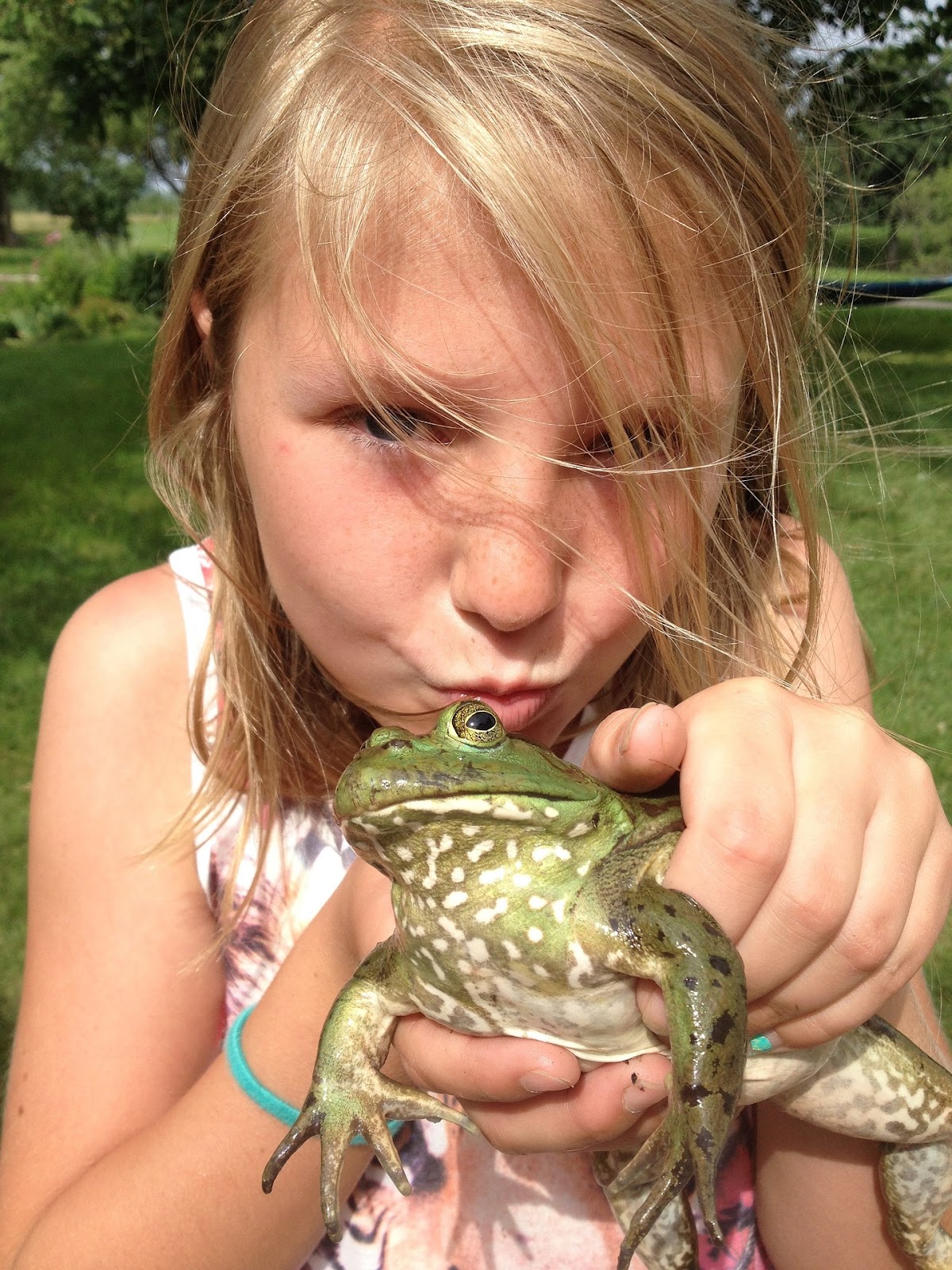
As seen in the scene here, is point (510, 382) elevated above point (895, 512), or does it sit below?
above

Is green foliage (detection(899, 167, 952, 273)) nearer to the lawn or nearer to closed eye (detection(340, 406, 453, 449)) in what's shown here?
the lawn

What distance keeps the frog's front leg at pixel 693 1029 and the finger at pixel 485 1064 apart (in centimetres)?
17

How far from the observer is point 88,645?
2787mm

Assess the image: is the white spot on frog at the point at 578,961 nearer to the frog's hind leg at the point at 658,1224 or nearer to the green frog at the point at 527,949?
the green frog at the point at 527,949

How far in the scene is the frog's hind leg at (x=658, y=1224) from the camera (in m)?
1.97

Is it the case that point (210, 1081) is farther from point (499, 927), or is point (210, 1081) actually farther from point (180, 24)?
point (180, 24)

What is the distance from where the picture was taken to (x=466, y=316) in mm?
1772

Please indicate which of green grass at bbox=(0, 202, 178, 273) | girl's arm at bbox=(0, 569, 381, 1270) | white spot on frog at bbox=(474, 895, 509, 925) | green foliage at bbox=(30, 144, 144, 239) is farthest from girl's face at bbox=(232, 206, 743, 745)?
green foliage at bbox=(30, 144, 144, 239)

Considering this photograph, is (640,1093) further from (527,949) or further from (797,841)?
(797,841)

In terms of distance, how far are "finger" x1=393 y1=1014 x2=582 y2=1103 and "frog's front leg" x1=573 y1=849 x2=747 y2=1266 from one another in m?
0.17

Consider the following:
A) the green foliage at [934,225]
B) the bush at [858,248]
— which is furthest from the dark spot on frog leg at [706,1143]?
the green foliage at [934,225]

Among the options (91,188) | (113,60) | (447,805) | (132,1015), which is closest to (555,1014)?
(447,805)

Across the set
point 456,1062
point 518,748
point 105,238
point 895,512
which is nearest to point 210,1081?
point 456,1062

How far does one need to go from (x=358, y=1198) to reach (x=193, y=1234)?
1.35 feet
